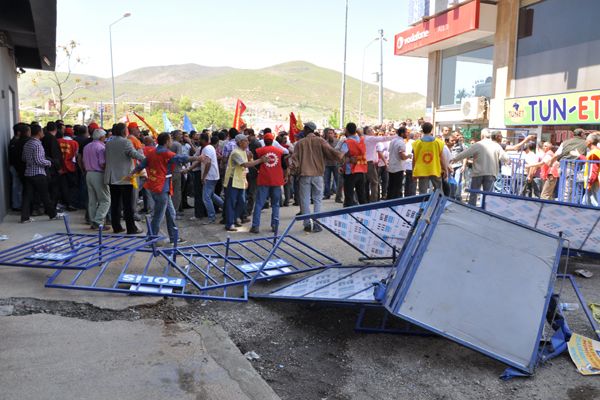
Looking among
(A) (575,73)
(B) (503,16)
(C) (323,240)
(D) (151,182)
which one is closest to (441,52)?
(B) (503,16)

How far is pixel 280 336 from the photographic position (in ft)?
14.1

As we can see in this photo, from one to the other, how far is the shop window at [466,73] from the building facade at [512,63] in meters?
0.05

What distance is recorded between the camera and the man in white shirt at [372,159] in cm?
1040

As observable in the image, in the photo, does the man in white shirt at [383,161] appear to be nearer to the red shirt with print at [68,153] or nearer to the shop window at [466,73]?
the red shirt with print at [68,153]

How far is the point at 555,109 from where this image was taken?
15922mm

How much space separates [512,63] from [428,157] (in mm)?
12583

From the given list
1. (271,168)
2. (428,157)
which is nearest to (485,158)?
(428,157)

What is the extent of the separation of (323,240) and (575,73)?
13.3 meters

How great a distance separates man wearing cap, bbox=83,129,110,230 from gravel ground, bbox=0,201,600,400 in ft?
10.7

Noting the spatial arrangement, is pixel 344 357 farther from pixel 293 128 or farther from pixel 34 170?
pixel 293 128

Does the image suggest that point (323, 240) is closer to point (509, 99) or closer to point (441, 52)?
point (509, 99)

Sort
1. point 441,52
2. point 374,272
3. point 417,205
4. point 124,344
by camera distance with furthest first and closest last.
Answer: point 441,52
point 374,272
point 417,205
point 124,344

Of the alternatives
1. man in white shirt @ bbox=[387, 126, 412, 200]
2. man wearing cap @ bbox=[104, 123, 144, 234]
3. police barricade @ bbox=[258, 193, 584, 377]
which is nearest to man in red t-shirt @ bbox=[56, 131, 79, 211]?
man wearing cap @ bbox=[104, 123, 144, 234]

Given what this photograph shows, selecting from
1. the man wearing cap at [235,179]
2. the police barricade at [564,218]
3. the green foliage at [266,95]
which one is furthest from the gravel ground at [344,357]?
the green foliage at [266,95]
